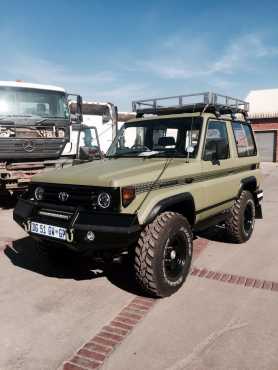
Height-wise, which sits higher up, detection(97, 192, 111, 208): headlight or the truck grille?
the truck grille

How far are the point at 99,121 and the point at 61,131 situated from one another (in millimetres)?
4713

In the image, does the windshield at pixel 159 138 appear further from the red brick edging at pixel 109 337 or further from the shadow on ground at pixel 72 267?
the red brick edging at pixel 109 337

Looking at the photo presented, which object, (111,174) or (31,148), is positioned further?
(31,148)

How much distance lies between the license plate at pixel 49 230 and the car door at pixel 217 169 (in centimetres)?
190

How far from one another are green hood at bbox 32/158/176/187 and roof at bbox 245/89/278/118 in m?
25.6

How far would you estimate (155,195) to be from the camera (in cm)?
418

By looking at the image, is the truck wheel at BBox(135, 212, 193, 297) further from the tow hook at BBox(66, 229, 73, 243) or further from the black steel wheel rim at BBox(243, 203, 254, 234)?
the black steel wheel rim at BBox(243, 203, 254, 234)

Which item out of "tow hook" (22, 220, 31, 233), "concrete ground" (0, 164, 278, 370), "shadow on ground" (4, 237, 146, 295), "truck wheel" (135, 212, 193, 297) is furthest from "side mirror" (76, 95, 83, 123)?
"truck wheel" (135, 212, 193, 297)

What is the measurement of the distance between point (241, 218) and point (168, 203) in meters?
2.34

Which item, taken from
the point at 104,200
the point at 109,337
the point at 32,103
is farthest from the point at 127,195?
the point at 32,103

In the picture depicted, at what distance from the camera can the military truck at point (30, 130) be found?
29.5ft

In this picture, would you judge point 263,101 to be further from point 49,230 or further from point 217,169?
point 49,230

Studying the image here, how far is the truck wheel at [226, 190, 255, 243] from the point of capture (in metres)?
6.04

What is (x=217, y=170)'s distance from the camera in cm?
532
